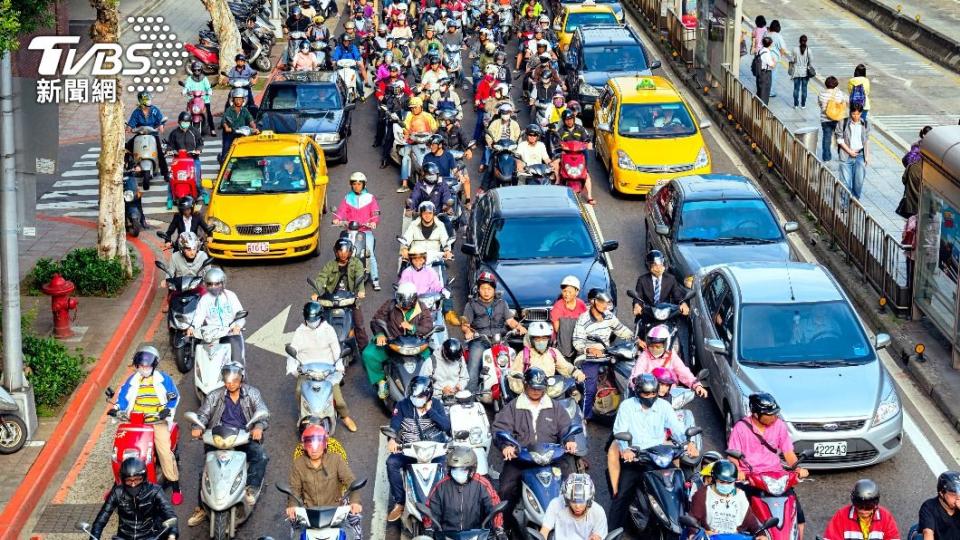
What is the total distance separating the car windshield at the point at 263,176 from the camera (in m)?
24.5

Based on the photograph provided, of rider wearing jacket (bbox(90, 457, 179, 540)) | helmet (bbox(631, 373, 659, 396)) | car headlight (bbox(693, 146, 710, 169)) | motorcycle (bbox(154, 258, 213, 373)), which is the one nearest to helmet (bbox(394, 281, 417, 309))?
motorcycle (bbox(154, 258, 213, 373))

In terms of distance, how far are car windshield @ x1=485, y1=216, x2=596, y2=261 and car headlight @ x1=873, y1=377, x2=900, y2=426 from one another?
516cm

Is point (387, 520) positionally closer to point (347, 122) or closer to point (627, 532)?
point (627, 532)

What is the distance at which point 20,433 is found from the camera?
1725 cm

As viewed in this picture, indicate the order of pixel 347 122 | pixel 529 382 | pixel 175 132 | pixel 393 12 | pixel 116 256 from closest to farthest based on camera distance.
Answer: pixel 529 382, pixel 116 256, pixel 175 132, pixel 347 122, pixel 393 12

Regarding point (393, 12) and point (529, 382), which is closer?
point (529, 382)

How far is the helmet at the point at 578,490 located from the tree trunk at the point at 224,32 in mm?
28889

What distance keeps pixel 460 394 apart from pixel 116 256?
378 inches

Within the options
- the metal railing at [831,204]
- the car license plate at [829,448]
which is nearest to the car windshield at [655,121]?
the metal railing at [831,204]

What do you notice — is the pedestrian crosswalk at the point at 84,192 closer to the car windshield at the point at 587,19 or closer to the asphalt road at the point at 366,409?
the asphalt road at the point at 366,409

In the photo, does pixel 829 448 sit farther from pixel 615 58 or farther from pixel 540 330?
pixel 615 58

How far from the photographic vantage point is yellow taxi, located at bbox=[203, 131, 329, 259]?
2369 centimetres

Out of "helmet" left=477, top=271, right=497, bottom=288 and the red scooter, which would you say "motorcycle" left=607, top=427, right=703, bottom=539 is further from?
the red scooter

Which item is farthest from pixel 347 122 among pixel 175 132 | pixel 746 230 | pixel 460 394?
pixel 460 394
